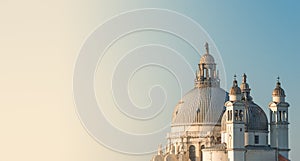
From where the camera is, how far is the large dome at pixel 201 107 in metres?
84.4

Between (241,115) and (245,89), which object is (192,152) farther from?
(241,115)

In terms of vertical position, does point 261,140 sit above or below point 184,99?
below

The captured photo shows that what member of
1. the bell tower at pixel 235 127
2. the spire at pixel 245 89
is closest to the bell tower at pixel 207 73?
the spire at pixel 245 89

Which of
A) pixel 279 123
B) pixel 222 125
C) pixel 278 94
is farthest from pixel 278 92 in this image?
pixel 222 125

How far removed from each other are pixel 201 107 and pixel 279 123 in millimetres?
9041

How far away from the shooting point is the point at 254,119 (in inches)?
3073

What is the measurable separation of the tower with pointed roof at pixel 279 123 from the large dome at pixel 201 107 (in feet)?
21.0

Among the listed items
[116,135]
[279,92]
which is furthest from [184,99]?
[116,135]

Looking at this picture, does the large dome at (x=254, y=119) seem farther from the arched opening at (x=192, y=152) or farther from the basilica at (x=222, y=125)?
the arched opening at (x=192, y=152)

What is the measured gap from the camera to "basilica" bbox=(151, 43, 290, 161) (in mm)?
74375

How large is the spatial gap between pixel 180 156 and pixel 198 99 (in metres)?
6.02

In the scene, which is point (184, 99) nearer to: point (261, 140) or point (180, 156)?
point (180, 156)

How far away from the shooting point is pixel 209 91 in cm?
8644

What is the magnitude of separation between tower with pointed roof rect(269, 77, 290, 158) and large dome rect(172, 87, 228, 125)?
640 cm
